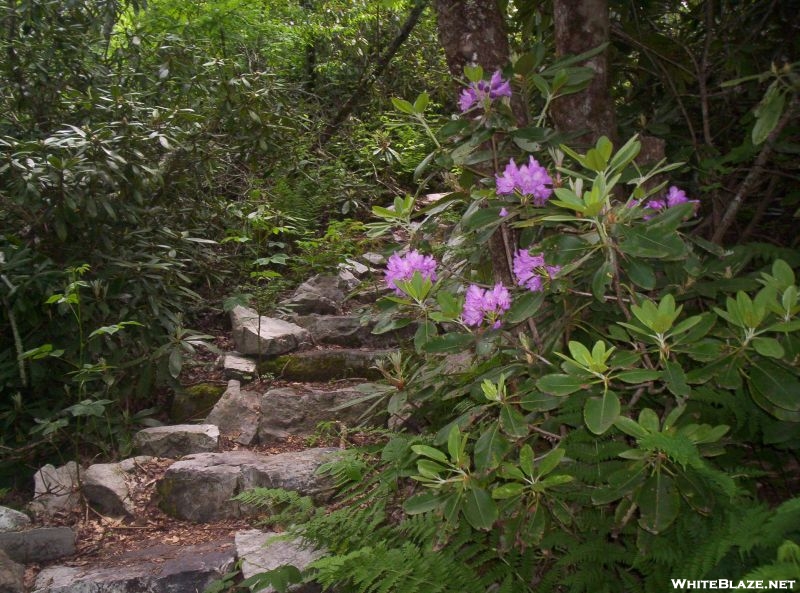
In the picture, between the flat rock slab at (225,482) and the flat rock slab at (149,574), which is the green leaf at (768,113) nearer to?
the flat rock slab at (225,482)

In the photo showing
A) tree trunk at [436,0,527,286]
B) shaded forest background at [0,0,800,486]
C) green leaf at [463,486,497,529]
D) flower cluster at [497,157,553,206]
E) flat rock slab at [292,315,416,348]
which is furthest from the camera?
flat rock slab at [292,315,416,348]

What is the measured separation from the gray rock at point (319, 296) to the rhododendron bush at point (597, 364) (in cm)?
326

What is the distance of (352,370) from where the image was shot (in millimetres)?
4777

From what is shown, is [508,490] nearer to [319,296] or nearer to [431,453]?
[431,453]

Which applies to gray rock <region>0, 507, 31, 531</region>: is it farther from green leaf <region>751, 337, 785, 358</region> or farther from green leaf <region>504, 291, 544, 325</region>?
green leaf <region>751, 337, 785, 358</region>

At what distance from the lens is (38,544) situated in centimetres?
342

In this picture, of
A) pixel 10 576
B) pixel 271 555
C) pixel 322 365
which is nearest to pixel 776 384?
pixel 271 555

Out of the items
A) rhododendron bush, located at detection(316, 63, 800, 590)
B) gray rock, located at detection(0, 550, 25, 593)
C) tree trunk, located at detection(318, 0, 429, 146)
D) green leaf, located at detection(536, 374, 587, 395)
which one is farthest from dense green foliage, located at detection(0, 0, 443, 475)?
green leaf, located at detection(536, 374, 587, 395)

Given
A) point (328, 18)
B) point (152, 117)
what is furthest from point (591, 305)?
point (328, 18)

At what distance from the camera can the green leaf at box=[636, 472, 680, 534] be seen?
166 cm

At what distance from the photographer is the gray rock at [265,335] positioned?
486 centimetres

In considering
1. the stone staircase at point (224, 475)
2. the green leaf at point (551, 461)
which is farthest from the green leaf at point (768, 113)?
the stone staircase at point (224, 475)

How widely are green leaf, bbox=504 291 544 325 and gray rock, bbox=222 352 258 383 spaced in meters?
3.10

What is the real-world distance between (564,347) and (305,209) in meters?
4.33
